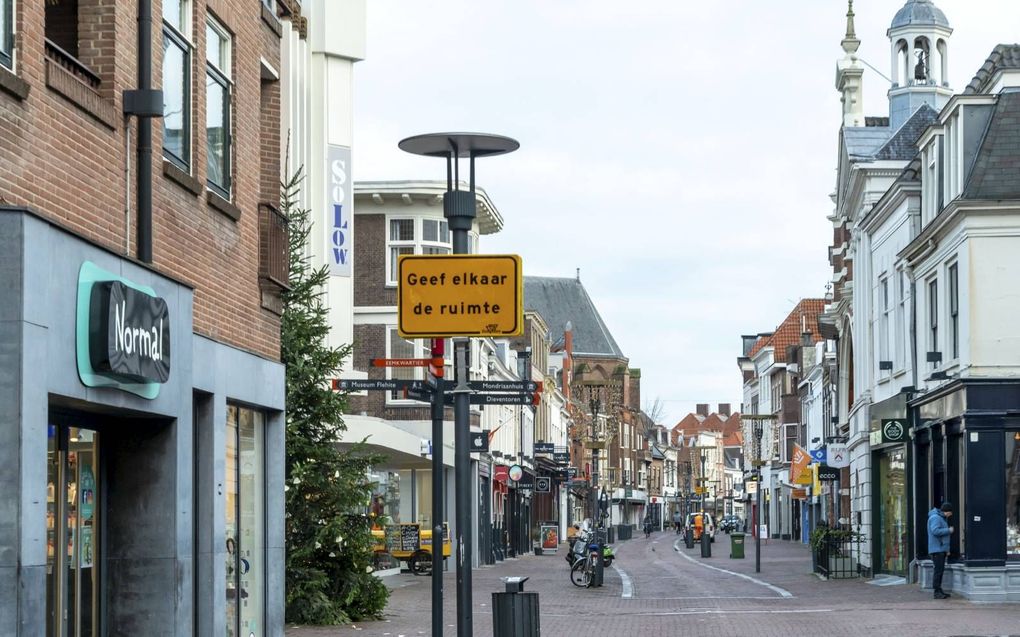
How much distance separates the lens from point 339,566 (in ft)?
73.1

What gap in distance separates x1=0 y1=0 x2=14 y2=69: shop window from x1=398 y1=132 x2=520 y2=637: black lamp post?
310 cm

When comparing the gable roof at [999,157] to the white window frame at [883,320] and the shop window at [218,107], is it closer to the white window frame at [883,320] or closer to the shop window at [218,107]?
the white window frame at [883,320]

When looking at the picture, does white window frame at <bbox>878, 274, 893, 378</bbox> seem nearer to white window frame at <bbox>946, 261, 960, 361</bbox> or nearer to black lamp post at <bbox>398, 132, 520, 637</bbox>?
white window frame at <bbox>946, 261, 960, 361</bbox>

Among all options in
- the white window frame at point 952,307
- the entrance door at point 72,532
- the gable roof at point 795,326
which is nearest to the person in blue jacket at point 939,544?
the white window frame at point 952,307

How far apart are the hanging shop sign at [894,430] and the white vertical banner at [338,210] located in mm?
11383

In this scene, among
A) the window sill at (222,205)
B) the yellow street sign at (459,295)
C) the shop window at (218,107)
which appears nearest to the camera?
the yellow street sign at (459,295)

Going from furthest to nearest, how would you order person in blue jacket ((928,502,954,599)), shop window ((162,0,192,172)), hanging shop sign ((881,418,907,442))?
hanging shop sign ((881,418,907,442)), person in blue jacket ((928,502,954,599)), shop window ((162,0,192,172))

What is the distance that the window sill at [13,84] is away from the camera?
9.73 metres

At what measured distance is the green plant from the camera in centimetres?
2153

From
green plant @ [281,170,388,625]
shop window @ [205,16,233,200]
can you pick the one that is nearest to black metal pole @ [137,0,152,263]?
shop window @ [205,16,233,200]

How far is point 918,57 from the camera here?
45.2m

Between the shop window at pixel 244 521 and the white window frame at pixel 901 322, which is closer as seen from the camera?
the shop window at pixel 244 521

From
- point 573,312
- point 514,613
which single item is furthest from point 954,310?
point 573,312

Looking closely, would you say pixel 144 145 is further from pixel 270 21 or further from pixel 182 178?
pixel 270 21
